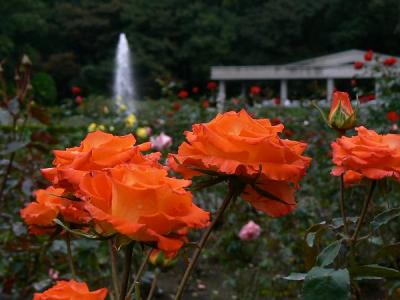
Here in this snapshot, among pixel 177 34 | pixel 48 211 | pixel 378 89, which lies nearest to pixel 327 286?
pixel 48 211

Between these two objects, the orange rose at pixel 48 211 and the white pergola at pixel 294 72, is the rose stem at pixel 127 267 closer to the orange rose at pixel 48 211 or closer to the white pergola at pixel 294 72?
the orange rose at pixel 48 211

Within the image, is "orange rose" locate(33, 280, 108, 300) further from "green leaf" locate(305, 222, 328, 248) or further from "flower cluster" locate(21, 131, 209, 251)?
"green leaf" locate(305, 222, 328, 248)

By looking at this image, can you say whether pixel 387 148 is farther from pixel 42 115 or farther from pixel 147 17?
pixel 147 17

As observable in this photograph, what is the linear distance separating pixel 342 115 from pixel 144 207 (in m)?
0.26

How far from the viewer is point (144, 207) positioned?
0.41 metres

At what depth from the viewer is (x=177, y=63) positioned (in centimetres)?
2278

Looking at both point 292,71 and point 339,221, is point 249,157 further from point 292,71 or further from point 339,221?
point 292,71

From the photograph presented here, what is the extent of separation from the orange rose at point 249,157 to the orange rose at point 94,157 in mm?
28

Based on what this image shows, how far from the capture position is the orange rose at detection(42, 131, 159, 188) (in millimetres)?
465

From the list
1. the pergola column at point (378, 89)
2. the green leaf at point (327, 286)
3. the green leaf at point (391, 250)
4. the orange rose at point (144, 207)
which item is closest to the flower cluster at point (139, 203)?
the orange rose at point (144, 207)

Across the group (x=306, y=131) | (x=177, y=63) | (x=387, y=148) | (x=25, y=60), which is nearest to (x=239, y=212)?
(x=306, y=131)

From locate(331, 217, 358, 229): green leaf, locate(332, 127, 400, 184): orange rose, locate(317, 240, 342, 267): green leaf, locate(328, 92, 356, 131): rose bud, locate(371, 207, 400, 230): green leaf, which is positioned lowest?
locate(331, 217, 358, 229): green leaf

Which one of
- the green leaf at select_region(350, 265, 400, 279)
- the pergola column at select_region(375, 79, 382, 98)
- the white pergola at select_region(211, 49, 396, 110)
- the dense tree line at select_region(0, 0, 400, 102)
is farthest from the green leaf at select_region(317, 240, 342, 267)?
the dense tree line at select_region(0, 0, 400, 102)

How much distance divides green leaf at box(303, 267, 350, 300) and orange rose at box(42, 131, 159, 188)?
0.13 m
